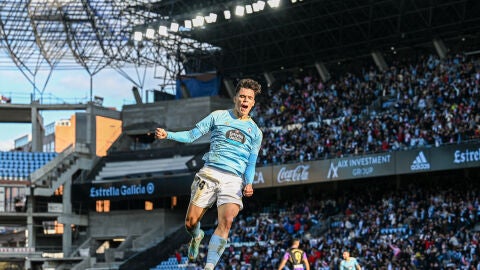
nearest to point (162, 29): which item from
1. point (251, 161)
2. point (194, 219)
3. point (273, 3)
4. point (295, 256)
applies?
point (273, 3)

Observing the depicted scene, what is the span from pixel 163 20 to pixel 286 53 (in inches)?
341

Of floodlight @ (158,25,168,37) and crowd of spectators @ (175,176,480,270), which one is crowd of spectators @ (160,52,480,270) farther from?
floodlight @ (158,25,168,37)

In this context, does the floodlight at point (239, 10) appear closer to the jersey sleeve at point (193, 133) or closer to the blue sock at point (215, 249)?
the jersey sleeve at point (193, 133)

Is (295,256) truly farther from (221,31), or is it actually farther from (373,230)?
(221,31)

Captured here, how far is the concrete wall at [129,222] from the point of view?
56.8 m

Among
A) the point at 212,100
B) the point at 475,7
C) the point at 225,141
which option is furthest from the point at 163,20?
the point at 225,141

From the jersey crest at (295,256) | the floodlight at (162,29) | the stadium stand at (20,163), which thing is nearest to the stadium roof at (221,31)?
the floodlight at (162,29)

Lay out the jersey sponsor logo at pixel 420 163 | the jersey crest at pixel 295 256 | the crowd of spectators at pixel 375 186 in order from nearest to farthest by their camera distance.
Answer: the jersey crest at pixel 295 256
the crowd of spectators at pixel 375 186
the jersey sponsor logo at pixel 420 163

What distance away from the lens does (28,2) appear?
196 feet

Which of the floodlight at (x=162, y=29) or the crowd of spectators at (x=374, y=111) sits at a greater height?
the floodlight at (x=162, y=29)

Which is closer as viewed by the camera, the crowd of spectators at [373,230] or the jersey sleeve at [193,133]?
the jersey sleeve at [193,133]

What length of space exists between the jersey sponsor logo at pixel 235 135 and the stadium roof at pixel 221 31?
37.4m

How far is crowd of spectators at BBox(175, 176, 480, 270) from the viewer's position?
122 ft

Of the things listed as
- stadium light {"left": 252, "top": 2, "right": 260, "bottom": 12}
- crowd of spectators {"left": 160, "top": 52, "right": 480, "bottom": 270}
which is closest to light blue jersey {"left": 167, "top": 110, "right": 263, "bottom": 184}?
crowd of spectators {"left": 160, "top": 52, "right": 480, "bottom": 270}
